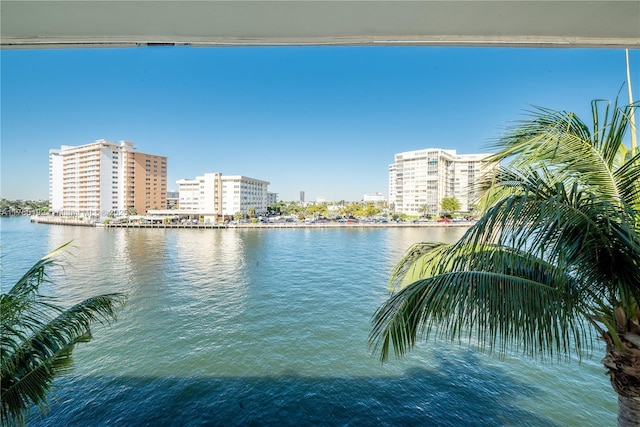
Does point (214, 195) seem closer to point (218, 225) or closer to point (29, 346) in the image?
point (218, 225)

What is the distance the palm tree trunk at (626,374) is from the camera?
133 cm

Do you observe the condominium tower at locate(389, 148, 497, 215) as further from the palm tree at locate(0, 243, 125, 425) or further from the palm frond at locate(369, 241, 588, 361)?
the palm tree at locate(0, 243, 125, 425)

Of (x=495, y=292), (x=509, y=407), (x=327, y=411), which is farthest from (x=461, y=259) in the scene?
(x=509, y=407)

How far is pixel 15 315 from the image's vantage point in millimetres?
1461

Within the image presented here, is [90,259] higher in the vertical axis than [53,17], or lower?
lower

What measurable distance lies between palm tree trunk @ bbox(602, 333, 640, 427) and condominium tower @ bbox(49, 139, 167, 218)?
148 feet

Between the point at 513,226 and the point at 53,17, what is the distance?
1898 mm

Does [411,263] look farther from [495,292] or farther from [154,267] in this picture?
[154,267]

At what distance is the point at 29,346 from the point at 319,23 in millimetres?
2445

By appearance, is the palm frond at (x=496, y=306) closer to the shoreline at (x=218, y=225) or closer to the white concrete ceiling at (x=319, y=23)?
the white concrete ceiling at (x=319, y=23)

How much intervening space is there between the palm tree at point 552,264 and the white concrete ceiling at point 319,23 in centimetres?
56

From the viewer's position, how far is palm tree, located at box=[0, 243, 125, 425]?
1.44 meters

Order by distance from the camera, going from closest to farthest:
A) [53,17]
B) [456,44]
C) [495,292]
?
[53,17] < [456,44] < [495,292]

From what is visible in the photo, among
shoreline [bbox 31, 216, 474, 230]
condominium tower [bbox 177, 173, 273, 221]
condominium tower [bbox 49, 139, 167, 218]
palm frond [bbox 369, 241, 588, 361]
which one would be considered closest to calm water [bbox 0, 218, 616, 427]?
palm frond [bbox 369, 241, 588, 361]
